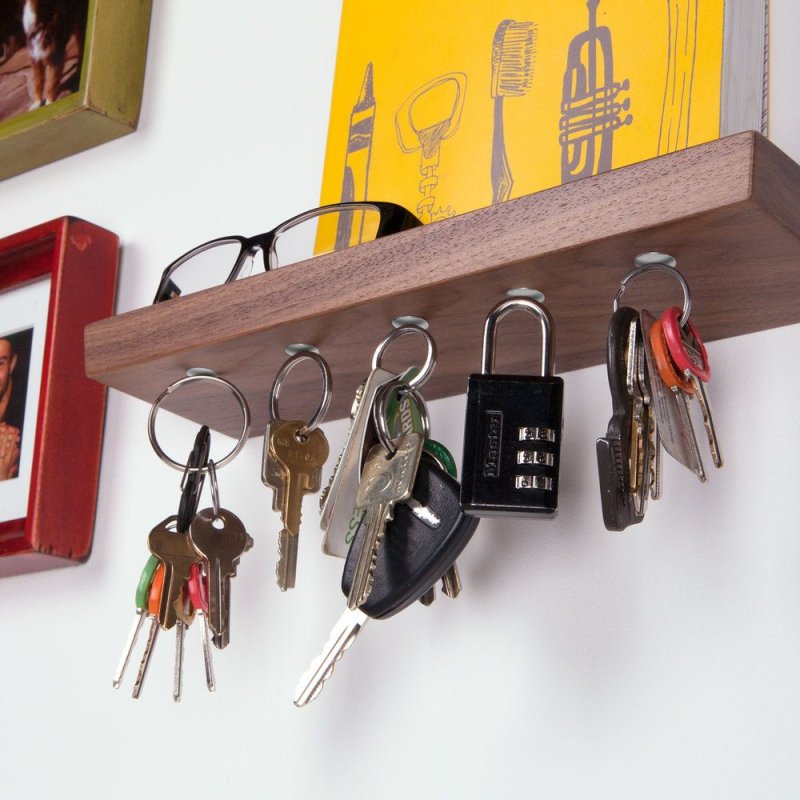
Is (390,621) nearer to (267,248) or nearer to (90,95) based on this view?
(267,248)

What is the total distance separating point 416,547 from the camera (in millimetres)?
639

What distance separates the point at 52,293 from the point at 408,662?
1.49 feet

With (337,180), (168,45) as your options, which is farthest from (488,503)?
(168,45)

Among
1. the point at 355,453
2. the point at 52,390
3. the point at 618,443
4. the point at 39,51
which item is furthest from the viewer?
the point at 39,51

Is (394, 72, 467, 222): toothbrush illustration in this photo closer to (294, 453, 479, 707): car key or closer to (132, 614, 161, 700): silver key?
(294, 453, 479, 707): car key

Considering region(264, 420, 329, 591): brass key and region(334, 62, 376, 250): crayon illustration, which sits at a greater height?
region(334, 62, 376, 250): crayon illustration

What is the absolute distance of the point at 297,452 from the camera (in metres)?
0.73

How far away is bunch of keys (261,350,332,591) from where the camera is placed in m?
0.71

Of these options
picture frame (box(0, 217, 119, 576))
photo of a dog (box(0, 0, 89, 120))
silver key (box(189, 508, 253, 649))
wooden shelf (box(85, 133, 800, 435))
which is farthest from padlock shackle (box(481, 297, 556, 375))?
photo of a dog (box(0, 0, 89, 120))

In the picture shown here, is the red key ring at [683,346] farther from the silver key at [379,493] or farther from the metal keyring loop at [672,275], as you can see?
the silver key at [379,493]

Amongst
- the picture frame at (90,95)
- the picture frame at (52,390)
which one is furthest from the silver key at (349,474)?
the picture frame at (90,95)

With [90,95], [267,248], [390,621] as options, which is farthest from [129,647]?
[90,95]

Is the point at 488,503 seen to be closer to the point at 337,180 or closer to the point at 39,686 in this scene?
the point at 337,180

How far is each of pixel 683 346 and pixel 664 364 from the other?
1 centimetres
